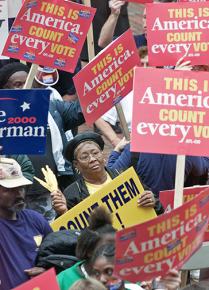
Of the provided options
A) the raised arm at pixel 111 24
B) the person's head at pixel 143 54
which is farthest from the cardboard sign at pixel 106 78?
the raised arm at pixel 111 24

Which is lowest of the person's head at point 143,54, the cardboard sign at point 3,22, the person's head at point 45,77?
the person's head at point 45,77

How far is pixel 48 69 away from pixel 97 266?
3.59 m

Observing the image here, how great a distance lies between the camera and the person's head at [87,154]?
851cm

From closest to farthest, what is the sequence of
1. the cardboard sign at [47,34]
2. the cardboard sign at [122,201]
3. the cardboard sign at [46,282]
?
the cardboard sign at [46,282], the cardboard sign at [122,201], the cardboard sign at [47,34]

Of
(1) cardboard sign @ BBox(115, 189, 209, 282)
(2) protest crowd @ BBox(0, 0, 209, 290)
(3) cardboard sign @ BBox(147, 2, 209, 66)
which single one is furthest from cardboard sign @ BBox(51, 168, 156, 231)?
(1) cardboard sign @ BBox(115, 189, 209, 282)

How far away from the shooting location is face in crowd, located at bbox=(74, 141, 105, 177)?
8500 millimetres

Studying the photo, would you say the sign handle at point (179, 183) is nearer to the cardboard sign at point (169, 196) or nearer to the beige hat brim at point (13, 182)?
the cardboard sign at point (169, 196)

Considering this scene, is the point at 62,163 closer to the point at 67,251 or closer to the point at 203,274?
the point at 203,274

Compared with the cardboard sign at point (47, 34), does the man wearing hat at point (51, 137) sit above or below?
below

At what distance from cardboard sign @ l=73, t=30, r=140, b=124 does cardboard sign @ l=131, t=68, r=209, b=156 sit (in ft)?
4.23

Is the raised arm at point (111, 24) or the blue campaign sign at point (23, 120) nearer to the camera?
the blue campaign sign at point (23, 120)

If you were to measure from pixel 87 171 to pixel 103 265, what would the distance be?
1.94m

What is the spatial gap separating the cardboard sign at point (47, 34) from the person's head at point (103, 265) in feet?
8.25

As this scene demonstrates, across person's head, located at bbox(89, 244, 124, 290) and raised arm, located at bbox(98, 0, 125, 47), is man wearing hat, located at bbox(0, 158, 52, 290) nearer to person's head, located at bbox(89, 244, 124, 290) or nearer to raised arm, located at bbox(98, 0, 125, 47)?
person's head, located at bbox(89, 244, 124, 290)
